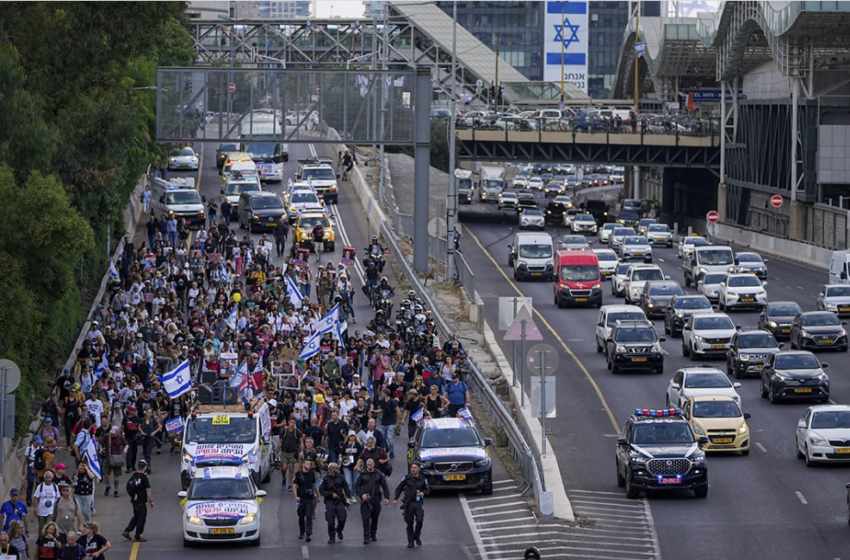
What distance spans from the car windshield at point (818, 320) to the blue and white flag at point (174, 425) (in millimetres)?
20198

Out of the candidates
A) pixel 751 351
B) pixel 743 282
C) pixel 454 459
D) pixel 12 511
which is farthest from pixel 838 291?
pixel 12 511

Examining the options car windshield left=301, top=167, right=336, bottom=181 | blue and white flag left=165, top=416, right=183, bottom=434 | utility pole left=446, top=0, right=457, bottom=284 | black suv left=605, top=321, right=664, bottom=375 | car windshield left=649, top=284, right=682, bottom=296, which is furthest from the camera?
car windshield left=301, top=167, right=336, bottom=181

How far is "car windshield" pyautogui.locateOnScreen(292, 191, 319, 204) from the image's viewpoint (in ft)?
219

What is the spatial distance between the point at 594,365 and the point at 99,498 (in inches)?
732

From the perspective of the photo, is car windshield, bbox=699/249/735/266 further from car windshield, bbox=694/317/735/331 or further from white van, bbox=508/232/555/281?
car windshield, bbox=694/317/735/331

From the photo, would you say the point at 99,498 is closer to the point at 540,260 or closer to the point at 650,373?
the point at 650,373

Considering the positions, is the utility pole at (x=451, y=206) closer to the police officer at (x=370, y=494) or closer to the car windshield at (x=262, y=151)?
the police officer at (x=370, y=494)

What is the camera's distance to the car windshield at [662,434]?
27.8 meters

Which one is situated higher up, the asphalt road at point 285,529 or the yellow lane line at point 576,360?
the yellow lane line at point 576,360

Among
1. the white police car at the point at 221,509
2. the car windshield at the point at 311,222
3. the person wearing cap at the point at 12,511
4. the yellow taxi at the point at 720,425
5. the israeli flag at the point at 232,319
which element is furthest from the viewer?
the car windshield at the point at 311,222

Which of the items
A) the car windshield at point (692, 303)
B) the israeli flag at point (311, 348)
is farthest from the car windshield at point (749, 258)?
the israeli flag at point (311, 348)

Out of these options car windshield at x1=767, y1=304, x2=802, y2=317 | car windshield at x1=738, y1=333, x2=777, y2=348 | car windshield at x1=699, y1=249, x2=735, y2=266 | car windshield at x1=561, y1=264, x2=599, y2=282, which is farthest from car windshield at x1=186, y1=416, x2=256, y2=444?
car windshield at x1=699, y1=249, x2=735, y2=266

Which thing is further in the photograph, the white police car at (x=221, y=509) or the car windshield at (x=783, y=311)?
the car windshield at (x=783, y=311)

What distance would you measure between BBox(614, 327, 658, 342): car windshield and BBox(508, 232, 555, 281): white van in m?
21.4
